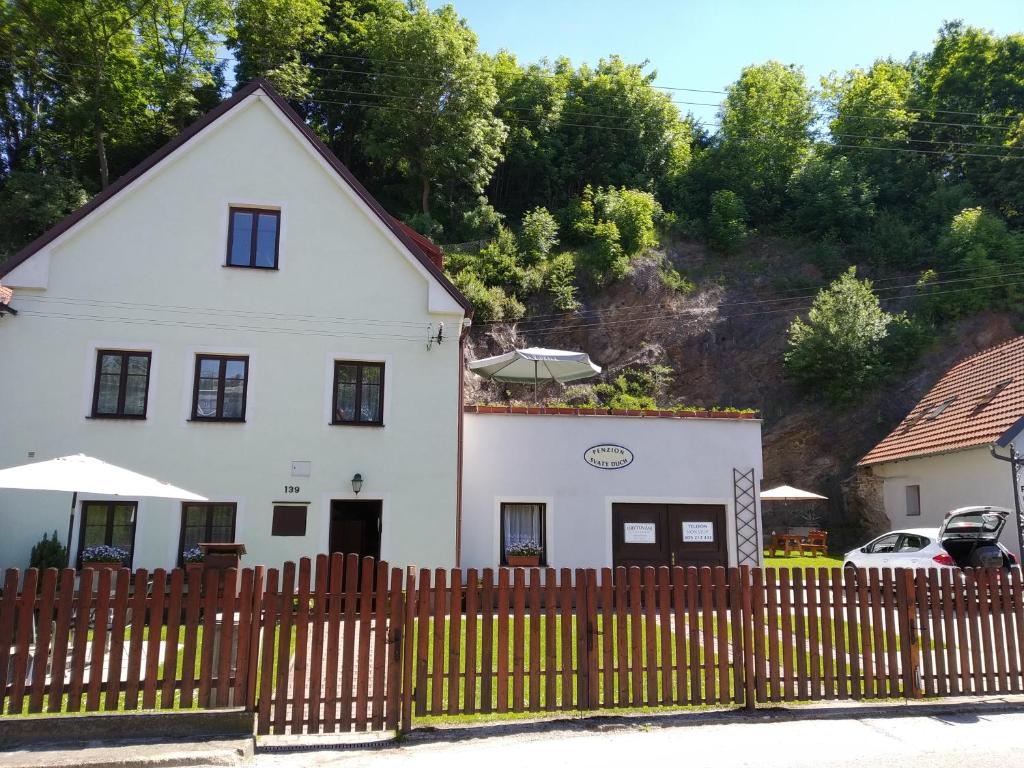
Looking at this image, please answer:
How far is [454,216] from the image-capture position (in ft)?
129

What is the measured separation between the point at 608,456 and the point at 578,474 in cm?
78

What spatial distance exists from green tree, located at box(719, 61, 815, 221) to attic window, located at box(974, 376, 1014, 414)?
23023mm

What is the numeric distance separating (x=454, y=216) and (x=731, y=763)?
35568 mm

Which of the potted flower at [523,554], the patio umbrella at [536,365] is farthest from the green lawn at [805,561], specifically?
the potted flower at [523,554]

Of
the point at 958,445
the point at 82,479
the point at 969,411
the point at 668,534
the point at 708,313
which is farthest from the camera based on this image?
the point at 708,313

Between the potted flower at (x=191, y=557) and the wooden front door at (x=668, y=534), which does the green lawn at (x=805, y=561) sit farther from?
the potted flower at (x=191, y=557)

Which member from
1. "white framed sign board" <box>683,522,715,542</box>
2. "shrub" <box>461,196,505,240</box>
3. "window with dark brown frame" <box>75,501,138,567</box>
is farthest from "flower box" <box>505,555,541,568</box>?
"shrub" <box>461,196,505,240</box>

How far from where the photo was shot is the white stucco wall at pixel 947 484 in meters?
18.3

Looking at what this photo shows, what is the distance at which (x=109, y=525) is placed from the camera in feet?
47.6

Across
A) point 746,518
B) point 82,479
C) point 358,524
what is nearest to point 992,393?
point 746,518

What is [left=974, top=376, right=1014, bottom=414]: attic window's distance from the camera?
20483 mm

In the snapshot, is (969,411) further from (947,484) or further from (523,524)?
(523,524)

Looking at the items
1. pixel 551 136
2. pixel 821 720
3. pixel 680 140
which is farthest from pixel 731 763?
pixel 680 140

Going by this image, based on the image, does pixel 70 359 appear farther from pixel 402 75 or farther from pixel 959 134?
pixel 959 134
